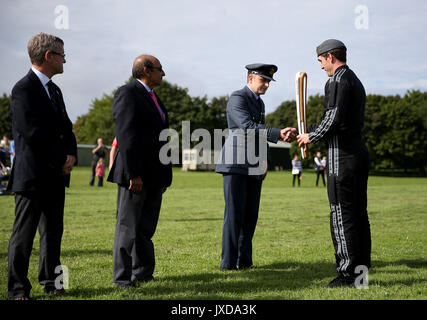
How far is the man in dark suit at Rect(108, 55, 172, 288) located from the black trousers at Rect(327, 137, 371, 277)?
198cm

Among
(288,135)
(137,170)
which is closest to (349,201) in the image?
(288,135)

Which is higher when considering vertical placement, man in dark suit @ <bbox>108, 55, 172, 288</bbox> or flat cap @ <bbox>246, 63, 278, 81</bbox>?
flat cap @ <bbox>246, 63, 278, 81</bbox>

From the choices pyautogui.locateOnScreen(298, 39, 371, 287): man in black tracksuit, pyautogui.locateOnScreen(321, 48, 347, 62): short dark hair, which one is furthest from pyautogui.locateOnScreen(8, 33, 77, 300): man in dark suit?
pyautogui.locateOnScreen(321, 48, 347, 62): short dark hair

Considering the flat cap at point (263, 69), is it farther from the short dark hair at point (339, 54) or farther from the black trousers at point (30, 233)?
the black trousers at point (30, 233)

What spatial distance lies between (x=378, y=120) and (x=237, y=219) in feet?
218

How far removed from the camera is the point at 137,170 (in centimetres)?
488

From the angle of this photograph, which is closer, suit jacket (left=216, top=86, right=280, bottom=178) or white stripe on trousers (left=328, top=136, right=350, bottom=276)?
white stripe on trousers (left=328, top=136, right=350, bottom=276)

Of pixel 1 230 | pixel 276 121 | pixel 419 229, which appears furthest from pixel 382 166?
pixel 1 230

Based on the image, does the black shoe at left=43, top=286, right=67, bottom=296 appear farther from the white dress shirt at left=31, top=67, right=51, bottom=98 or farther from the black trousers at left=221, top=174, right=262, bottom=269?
the black trousers at left=221, top=174, right=262, bottom=269

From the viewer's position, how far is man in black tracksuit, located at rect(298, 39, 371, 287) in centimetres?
486

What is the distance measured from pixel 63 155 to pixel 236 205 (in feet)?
8.08

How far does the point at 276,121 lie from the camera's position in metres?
88.6

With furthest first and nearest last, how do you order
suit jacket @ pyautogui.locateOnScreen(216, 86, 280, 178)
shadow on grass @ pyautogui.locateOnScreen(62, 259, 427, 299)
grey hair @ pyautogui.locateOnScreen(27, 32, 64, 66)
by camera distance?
suit jacket @ pyautogui.locateOnScreen(216, 86, 280, 178)
shadow on grass @ pyautogui.locateOnScreen(62, 259, 427, 299)
grey hair @ pyautogui.locateOnScreen(27, 32, 64, 66)

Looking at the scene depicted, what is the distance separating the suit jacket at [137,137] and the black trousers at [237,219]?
3.84 feet
